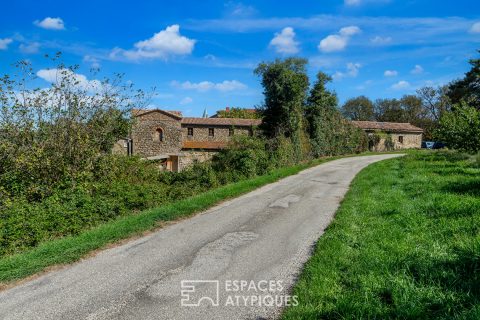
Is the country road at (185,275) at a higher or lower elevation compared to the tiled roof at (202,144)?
lower

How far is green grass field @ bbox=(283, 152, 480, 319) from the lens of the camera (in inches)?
157

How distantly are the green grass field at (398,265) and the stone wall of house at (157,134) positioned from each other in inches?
1375

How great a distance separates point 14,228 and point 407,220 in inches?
348

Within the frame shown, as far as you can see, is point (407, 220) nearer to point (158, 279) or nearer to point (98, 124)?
point (158, 279)

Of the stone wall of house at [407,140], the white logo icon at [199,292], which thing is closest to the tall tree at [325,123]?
the stone wall of house at [407,140]

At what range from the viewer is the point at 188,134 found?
46.8m

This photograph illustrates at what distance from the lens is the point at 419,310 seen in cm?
385

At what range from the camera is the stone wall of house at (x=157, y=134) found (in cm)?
4178

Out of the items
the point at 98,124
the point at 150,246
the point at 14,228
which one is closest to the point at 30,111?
the point at 98,124

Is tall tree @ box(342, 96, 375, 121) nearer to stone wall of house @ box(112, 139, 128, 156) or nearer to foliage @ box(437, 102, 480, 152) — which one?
foliage @ box(437, 102, 480, 152)

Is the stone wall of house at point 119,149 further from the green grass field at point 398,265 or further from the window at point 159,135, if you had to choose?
the window at point 159,135

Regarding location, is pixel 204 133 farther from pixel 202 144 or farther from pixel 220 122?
pixel 220 122

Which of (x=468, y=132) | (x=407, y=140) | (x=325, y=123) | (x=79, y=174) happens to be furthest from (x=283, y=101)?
(x=407, y=140)

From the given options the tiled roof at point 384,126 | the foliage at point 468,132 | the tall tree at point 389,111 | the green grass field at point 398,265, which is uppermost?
the tall tree at point 389,111
